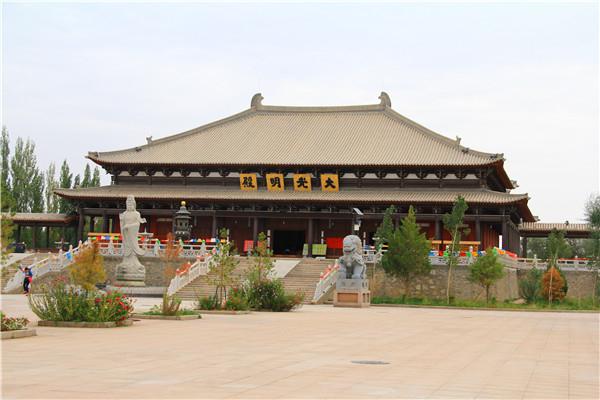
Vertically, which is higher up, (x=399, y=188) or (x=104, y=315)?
(x=399, y=188)

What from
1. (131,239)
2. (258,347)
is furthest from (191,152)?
(258,347)

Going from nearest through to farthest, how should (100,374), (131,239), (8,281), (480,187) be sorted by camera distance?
(100,374)
(131,239)
(8,281)
(480,187)

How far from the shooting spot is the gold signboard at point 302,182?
49.4 metres

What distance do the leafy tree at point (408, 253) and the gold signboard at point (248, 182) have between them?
16.4m

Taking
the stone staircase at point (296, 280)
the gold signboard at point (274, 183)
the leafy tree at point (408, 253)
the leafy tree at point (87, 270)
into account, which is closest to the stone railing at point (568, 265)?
the leafy tree at point (408, 253)

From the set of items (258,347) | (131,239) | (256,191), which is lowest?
(258,347)

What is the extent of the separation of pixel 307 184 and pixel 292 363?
126 ft

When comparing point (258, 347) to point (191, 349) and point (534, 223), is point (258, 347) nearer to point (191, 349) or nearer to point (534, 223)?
point (191, 349)

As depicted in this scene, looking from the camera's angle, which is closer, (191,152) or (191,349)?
(191,349)

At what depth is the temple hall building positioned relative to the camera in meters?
46.4

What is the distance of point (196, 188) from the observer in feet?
167

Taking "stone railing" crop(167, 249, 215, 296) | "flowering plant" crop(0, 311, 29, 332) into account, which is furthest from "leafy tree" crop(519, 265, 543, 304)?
"flowering plant" crop(0, 311, 29, 332)

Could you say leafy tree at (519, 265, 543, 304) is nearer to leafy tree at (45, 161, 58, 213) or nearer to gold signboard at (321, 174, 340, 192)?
gold signboard at (321, 174, 340, 192)

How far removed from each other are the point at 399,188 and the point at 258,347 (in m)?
35.8
